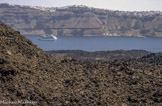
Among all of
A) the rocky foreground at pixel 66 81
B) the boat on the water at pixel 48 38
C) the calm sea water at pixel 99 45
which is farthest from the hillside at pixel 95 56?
the boat on the water at pixel 48 38

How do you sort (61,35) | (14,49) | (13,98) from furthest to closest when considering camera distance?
1. (61,35)
2. (14,49)
3. (13,98)

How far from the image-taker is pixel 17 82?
9195 mm

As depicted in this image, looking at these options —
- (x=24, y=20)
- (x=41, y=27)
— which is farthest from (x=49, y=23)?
(x=24, y=20)

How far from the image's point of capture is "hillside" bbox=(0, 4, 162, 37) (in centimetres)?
14438

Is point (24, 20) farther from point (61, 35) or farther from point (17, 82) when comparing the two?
point (17, 82)

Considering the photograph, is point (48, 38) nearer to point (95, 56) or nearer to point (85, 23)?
point (85, 23)

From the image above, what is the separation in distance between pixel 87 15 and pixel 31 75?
151 m

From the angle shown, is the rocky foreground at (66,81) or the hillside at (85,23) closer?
the rocky foreground at (66,81)

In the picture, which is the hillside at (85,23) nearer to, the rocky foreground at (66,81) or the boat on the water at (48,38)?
the boat on the water at (48,38)

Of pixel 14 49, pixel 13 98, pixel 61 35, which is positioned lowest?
pixel 61 35

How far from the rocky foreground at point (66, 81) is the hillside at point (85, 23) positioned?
4907 inches

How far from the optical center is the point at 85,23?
15100 centimetres

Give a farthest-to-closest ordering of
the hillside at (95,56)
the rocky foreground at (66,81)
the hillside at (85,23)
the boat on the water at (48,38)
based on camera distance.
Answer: the hillside at (85,23) → the boat on the water at (48,38) → the hillside at (95,56) → the rocky foreground at (66,81)

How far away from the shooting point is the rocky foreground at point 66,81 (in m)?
9.05
